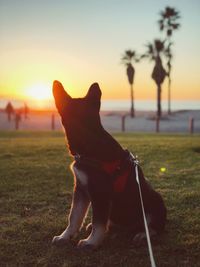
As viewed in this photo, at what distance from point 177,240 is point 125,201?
2.78 ft

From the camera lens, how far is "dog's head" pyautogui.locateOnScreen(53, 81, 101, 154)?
Result: 456 cm

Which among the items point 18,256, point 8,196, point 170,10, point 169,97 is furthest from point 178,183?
point 169,97

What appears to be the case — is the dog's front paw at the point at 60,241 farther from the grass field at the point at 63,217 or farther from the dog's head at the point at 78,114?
the dog's head at the point at 78,114

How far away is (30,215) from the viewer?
21.0 feet

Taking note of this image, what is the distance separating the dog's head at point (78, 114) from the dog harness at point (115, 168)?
4.5 inches

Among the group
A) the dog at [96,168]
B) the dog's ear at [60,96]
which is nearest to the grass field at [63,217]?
the dog at [96,168]

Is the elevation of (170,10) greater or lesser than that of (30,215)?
greater

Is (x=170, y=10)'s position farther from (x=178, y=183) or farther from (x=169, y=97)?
(x=178, y=183)

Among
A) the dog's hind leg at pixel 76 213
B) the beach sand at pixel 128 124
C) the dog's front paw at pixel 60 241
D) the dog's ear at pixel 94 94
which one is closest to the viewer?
the dog's ear at pixel 94 94

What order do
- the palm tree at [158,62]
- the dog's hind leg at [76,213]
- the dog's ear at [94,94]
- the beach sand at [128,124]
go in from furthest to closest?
the palm tree at [158,62], the beach sand at [128,124], the dog's hind leg at [76,213], the dog's ear at [94,94]

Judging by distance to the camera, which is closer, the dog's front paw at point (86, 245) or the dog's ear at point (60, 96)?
the dog's ear at point (60, 96)

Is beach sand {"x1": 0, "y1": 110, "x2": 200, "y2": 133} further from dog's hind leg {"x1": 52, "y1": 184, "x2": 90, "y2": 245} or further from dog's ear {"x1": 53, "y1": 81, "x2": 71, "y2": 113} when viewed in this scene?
dog's ear {"x1": 53, "y1": 81, "x2": 71, "y2": 113}

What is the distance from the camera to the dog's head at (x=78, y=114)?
456 centimetres

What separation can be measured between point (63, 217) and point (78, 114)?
217 cm
